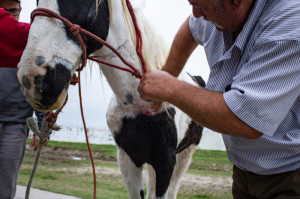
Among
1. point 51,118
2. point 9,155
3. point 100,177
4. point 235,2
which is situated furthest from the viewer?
point 100,177

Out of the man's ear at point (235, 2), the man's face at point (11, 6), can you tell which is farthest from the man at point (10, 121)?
the man's ear at point (235, 2)

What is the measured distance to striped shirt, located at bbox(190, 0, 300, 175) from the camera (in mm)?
1074

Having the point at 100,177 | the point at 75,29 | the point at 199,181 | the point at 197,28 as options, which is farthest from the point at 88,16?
the point at 100,177

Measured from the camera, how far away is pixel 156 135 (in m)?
2.17

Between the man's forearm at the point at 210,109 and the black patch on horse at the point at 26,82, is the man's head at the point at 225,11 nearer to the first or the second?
the man's forearm at the point at 210,109

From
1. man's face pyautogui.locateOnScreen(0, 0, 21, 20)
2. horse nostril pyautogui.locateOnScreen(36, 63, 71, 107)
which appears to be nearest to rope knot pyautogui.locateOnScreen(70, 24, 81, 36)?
horse nostril pyautogui.locateOnScreen(36, 63, 71, 107)

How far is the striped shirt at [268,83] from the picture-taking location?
107cm

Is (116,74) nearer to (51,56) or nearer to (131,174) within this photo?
(51,56)

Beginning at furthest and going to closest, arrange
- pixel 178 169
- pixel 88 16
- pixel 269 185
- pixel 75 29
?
pixel 178 169 < pixel 88 16 < pixel 75 29 < pixel 269 185

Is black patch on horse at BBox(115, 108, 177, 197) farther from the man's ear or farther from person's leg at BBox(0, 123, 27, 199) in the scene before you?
the man's ear

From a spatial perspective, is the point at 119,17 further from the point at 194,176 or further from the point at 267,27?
the point at 194,176

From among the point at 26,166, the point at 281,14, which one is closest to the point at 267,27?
the point at 281,14

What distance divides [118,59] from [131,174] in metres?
0.88

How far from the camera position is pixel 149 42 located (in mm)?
2287
